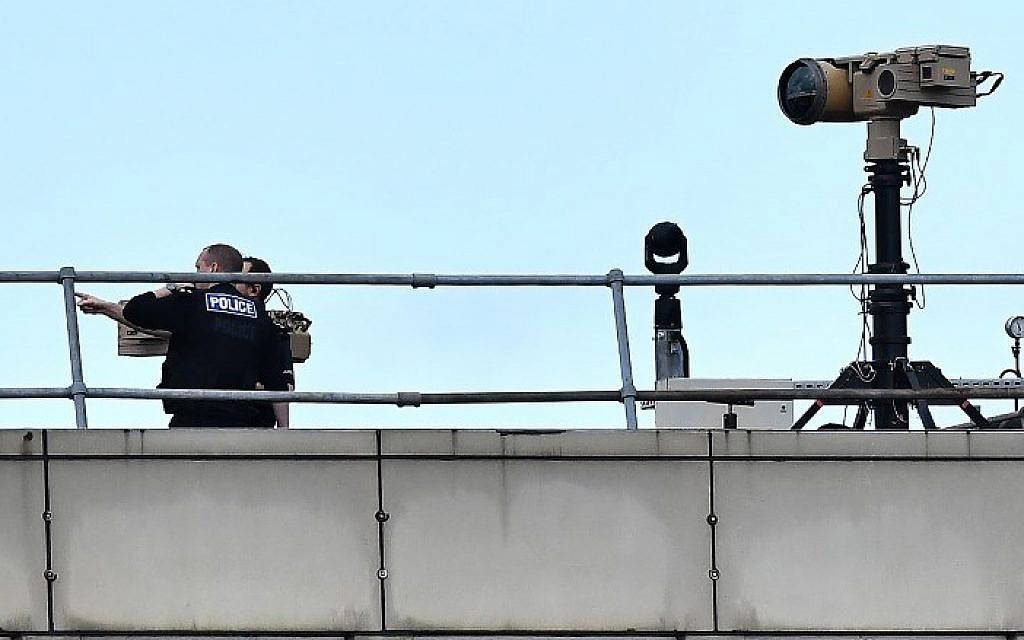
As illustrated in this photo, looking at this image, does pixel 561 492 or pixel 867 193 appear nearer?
pixel 561 492

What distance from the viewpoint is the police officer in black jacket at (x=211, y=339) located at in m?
12.7

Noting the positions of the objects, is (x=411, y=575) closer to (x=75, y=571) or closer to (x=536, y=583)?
(x=536, y=583)

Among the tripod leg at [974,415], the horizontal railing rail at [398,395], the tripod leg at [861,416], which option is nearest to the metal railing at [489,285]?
the horizontal railing rail at [398,395]

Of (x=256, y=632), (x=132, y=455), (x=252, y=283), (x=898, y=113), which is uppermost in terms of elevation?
(x=898, y=113)

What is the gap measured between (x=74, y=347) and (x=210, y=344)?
670mm

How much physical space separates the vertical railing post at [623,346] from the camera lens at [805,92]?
447 cm

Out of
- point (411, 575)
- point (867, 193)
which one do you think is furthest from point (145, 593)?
point (867, 193)

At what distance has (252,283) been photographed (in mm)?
12602

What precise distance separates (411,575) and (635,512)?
1.16m

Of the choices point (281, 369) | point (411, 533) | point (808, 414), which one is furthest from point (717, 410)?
point (281, 369)

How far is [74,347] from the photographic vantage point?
12594 millimetres

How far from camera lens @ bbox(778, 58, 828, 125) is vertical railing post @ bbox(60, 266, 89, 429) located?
5.91 m

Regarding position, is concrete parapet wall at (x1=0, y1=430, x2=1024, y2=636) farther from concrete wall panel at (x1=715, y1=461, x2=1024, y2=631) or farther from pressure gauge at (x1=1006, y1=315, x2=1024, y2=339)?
pressure gauge at (x1=1006, y1=315, x2=1024, y2=339)

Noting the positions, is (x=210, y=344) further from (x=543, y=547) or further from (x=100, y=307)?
(x=543, y=547)
